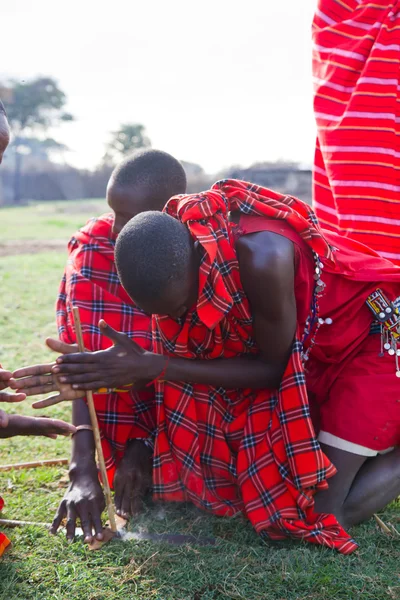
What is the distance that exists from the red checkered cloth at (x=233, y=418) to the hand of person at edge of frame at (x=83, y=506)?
263mm

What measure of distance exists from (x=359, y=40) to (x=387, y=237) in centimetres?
102

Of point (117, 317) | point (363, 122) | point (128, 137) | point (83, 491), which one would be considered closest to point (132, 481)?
point (83, 491)

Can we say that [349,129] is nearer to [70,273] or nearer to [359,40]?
[359,40]

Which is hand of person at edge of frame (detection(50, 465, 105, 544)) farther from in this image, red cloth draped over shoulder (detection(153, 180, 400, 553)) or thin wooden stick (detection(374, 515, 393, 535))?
thin wooden stick (detection(374, 515, 393, 535))

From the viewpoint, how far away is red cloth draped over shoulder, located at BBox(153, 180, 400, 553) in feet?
7.77

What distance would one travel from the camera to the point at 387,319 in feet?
8.49

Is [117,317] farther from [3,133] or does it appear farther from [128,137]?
[128,137]

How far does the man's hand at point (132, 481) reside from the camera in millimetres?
2668

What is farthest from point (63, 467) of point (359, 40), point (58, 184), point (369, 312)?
point (58, 184)

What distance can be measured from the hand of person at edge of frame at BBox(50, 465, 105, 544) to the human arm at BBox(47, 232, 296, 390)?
50cm

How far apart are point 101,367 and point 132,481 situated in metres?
0.65

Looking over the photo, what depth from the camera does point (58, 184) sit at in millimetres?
37906

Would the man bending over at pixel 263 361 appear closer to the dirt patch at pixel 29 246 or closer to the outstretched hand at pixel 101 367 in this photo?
the outstretched hand at pixel 101 367

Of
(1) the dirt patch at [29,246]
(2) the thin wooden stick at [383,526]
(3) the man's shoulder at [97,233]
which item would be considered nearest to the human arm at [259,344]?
(2) the thin wooden stick at [383,526]
